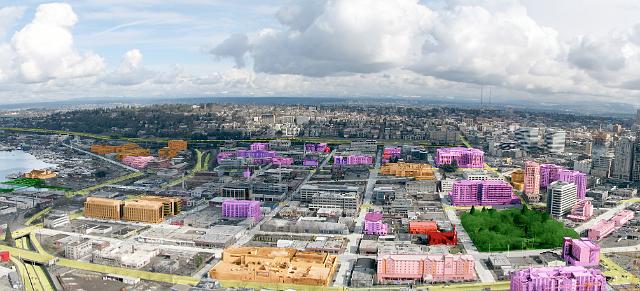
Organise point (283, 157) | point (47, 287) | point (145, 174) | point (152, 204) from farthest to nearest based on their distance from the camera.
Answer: point (283, 157) < point (145, 174) < point (152, 204) < point (47, 287)

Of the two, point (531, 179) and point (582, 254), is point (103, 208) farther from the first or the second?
point (531, 179)

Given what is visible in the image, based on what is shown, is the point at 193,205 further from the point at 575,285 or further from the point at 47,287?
the point at 575,285

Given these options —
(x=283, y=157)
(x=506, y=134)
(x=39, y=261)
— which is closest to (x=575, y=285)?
(x=39, y=261)

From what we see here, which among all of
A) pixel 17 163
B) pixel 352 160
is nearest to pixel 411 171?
pixel 352 160

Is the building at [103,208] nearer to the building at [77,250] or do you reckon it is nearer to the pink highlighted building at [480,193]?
the building at [77,250]

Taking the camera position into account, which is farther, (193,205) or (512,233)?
(193,205)

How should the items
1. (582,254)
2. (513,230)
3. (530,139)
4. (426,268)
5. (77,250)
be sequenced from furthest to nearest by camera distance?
(530,139)
(513,230)
(77,250)
(582,254)
(426,268)
